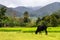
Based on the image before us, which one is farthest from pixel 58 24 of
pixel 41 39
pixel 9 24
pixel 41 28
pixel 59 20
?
pixel 41 39

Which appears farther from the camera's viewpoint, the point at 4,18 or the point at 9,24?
the point at 4,18

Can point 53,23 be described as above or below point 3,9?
below

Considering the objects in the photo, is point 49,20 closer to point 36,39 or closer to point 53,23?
point 53,23

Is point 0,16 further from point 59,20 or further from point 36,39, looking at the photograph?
point 36,39

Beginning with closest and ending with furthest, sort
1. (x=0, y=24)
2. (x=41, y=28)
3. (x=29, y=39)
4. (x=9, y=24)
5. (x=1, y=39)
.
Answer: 1. (x=1, y=39)
2. (x=29, y=39)
3. (x=41, y=28)
4. (x=0, y=24)
5. (x=9, y=24)

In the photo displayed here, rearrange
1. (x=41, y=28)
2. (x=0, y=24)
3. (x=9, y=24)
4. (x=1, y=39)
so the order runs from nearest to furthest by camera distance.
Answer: (x=1, y=39) → (x=41, y=28) → (x=0, y=24) → (x=9, y=24)

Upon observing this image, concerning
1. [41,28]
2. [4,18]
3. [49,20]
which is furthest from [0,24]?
[41,28]

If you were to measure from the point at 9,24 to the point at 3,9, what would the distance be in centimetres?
521

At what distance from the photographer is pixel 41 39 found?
16.8 metres

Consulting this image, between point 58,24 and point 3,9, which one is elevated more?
point 3,9

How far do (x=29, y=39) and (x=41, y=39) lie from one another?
1211mm

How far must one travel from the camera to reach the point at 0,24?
153 ft

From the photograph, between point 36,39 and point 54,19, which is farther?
point 54,19

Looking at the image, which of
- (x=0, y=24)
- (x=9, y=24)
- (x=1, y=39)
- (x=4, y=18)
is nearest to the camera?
(x=1, y=39)
